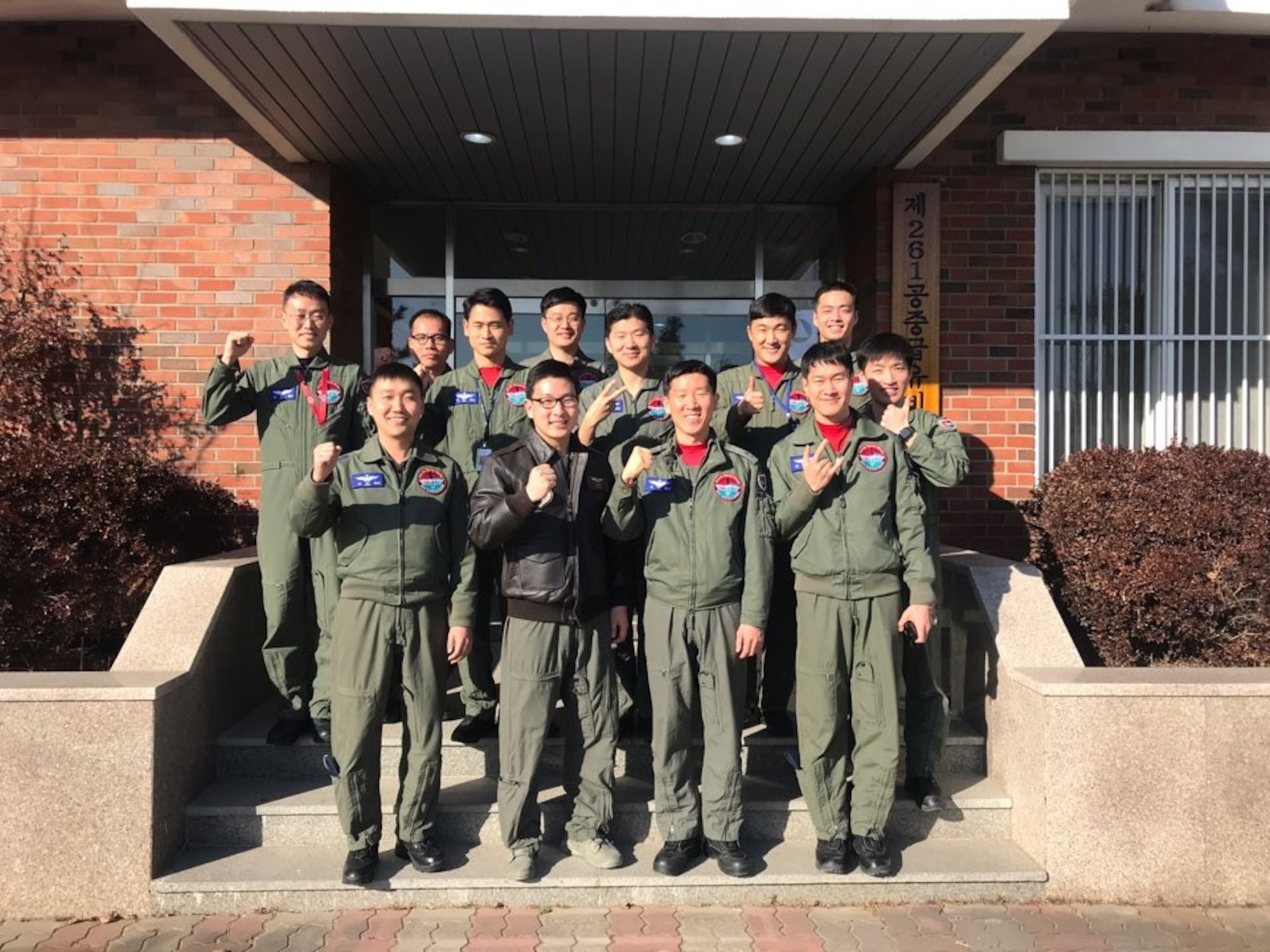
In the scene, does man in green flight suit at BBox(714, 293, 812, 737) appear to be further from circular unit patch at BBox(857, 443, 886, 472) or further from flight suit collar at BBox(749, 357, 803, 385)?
circular unit patch at BBox(857, 443, 886, 472)

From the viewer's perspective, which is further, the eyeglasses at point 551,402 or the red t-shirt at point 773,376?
the red t-shirt at point 773,376

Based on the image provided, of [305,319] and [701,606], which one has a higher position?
[305,319]

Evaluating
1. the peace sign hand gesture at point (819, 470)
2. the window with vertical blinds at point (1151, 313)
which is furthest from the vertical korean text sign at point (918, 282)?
the peace sign hand gesture at point (819, 470)

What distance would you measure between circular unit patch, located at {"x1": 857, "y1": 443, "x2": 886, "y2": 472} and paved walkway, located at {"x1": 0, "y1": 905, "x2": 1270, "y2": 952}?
172 cm

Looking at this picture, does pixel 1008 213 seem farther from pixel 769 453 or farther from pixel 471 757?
pixel 471 757

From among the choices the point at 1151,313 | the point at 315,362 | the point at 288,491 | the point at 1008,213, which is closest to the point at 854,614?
the point at 288,491

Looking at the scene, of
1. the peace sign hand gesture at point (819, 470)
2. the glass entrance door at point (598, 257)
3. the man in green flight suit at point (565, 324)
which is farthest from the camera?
the glass entrance door at point (598, 257)

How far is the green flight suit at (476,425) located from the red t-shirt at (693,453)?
3.01ft

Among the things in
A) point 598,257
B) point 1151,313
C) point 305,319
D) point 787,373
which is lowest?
point 787,373

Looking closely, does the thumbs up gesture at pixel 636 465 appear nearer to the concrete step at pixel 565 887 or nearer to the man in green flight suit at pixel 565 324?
the man in green flight suit at pixel 565 324

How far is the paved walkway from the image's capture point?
3.16 metres

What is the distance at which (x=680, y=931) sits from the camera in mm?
3242

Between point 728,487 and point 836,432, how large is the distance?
1.69 ft

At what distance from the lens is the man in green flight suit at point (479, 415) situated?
159 inches
